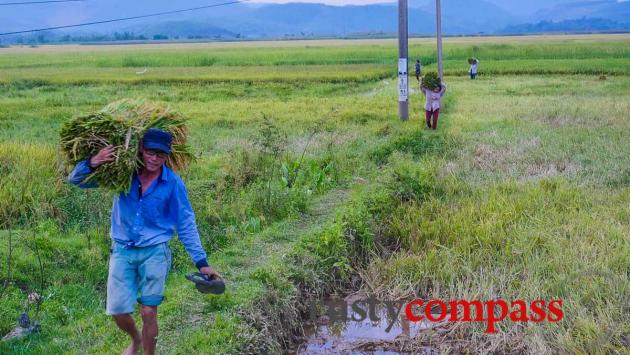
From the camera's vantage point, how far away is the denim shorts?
3350mm

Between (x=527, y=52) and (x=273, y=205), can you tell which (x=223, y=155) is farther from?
(x=527, y=52)

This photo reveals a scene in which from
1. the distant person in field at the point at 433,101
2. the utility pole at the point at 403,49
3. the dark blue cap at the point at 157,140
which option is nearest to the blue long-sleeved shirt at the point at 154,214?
the dark blue cap at the point at 157,140

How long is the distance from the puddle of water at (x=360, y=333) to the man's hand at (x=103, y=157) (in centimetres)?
179

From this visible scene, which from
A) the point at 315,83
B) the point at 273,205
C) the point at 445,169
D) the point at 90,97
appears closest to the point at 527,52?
the point at 315,83

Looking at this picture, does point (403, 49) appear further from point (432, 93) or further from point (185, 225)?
point (185, 225)

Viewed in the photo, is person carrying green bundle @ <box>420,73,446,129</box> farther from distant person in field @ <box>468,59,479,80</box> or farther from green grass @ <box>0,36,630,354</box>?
distant person in field @ <box>468,59,479,80</box>

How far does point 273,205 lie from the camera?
6.61 metres

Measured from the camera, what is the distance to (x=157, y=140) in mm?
3373

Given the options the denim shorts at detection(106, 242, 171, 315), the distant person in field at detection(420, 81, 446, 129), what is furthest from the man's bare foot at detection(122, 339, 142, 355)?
the distant person in field at detection(420, 81, 446, 129)

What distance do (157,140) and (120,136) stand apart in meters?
0.31

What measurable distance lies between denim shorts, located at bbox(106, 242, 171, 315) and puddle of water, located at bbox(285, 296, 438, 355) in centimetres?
126

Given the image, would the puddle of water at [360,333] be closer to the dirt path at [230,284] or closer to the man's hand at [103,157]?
the dirt path at [230,284]

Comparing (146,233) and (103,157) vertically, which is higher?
(103,157)

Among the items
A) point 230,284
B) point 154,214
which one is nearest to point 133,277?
point 154,214
